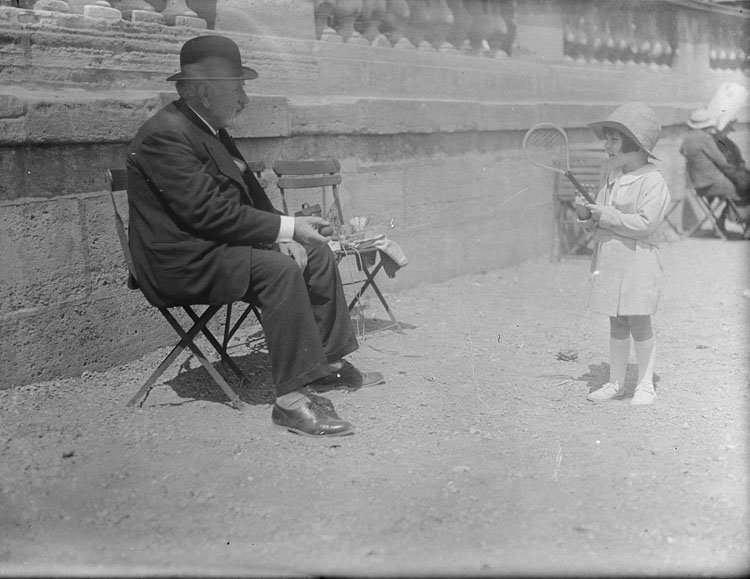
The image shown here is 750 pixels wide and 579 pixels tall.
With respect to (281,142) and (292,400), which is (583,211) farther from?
(281,142)

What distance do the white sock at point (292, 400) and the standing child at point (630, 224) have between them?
1.49 metres

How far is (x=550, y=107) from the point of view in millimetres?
8242

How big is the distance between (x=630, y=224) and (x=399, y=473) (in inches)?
62.7

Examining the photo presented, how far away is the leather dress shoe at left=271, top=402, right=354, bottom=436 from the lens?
3850mm

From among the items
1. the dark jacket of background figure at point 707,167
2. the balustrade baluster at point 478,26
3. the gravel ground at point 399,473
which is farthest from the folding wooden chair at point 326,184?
the dark jacket of background figure at point 707,167

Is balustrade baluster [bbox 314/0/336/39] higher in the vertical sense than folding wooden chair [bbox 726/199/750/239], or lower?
higher

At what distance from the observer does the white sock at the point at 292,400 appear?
12.8 feet

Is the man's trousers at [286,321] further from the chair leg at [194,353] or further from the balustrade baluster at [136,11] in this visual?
the balustrade baluster at [136,11]

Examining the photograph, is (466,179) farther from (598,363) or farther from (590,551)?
(590,551)

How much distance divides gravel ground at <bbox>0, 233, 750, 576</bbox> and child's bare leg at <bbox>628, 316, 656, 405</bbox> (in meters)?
0.12

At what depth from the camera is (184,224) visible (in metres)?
3.95

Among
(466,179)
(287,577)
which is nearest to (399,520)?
(287,577)

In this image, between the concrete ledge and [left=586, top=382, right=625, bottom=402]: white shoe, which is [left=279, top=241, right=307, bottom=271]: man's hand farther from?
[left=586, top=382, right=625, bottom=402]: white shoe

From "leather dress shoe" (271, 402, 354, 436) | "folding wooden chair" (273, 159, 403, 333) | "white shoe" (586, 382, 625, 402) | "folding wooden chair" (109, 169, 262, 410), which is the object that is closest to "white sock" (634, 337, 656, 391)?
"white shoe" (586, 382, 625, 402)
